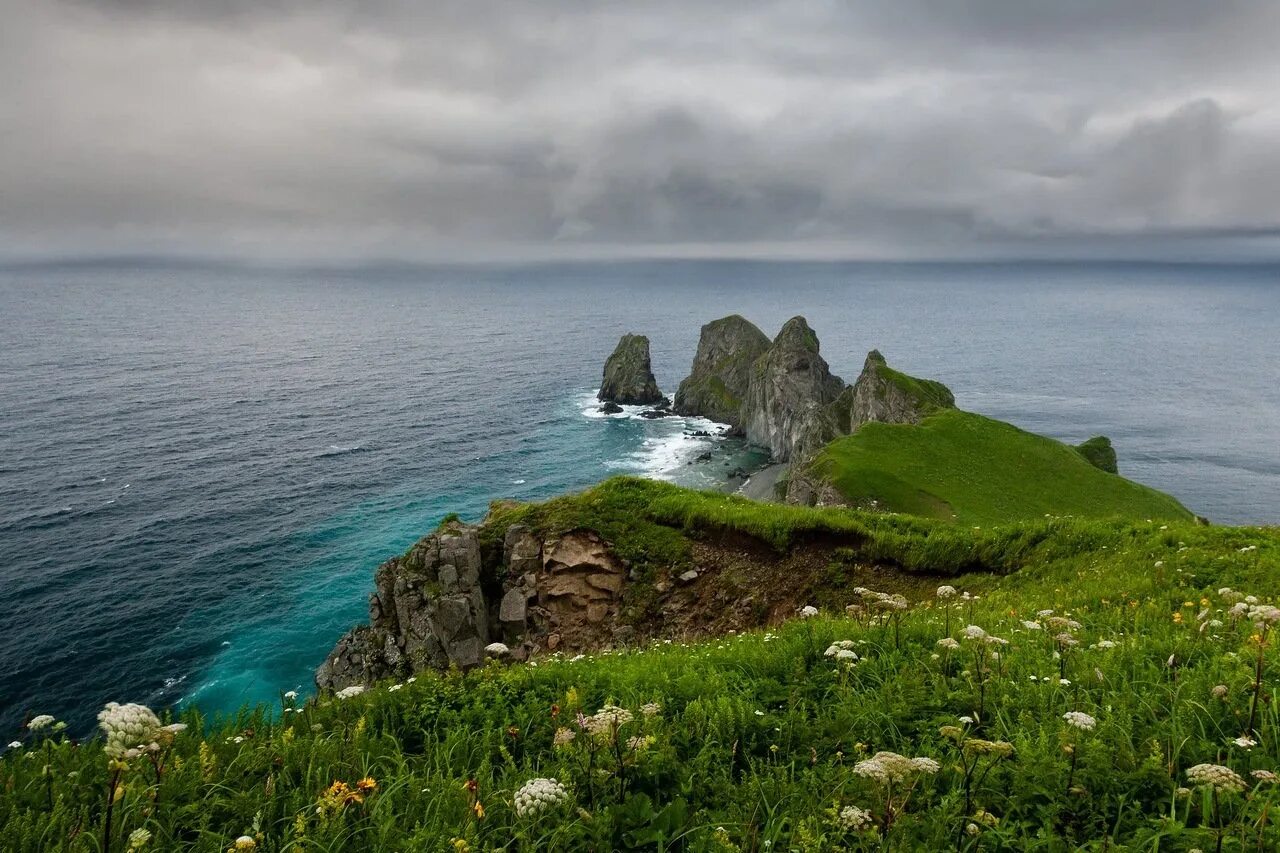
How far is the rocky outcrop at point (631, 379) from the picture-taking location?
5192 inches

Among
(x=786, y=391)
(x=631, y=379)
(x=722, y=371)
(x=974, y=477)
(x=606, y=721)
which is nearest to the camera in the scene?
(x=606, y=721)

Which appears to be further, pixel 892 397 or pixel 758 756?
pixel 892 397

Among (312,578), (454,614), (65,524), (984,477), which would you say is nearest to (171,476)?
(65,524)

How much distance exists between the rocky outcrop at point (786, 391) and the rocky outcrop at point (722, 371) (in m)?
7.29

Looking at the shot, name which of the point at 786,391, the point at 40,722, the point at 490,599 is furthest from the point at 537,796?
the point at 786,391

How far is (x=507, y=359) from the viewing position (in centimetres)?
18362

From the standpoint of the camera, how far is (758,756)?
6.46 meters

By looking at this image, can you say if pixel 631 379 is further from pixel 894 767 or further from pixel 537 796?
pixel 894 767

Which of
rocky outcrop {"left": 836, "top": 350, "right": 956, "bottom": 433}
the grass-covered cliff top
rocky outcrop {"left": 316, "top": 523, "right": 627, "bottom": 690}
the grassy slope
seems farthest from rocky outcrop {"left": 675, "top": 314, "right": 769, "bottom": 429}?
the grass-covered cliff top

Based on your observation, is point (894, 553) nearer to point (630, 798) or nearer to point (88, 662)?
point (630, 798)

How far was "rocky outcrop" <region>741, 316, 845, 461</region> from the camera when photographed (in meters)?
103

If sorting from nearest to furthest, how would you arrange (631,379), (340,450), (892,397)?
1. (892,397)
2. (340,450)
3. (631,379)

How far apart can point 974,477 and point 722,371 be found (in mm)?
85874

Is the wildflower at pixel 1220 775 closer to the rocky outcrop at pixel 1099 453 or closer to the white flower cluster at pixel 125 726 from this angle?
the white flower cluster at pixel 125 726
